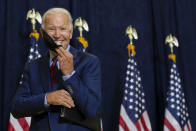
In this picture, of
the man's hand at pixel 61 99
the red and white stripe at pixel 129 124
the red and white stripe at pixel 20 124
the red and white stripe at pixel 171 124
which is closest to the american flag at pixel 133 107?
the red and white stripe at pixel 129 124

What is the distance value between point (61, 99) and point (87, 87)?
14 cm

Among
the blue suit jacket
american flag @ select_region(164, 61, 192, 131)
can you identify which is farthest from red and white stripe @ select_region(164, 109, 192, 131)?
the blue suit jacket

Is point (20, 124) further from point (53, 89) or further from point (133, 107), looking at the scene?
point (53, 89)

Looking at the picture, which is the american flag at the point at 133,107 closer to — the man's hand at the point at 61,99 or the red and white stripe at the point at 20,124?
the red and white stripe at the point at 20,124

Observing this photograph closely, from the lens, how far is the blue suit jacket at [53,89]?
1.30m

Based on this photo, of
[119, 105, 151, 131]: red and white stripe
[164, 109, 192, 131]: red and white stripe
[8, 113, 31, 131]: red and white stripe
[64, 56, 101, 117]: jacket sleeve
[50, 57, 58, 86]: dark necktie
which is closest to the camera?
[64, 56, 101, 117]: jacket sleeve

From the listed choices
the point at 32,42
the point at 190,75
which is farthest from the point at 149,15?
the point at 32,42

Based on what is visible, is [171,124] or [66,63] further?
[171,124]

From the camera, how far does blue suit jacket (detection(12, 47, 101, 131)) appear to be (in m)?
1.30

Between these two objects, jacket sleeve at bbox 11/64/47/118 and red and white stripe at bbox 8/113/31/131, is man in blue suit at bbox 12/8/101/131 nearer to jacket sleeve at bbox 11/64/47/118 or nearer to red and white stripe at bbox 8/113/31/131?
jacket sleeve at bbox 11/64/47/118

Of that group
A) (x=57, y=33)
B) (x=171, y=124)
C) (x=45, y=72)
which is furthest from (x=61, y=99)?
(x=171, y=124)

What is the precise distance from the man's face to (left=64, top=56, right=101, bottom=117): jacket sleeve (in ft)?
0.63

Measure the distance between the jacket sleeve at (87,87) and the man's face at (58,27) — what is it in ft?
0.63

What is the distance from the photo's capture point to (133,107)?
154 inches
